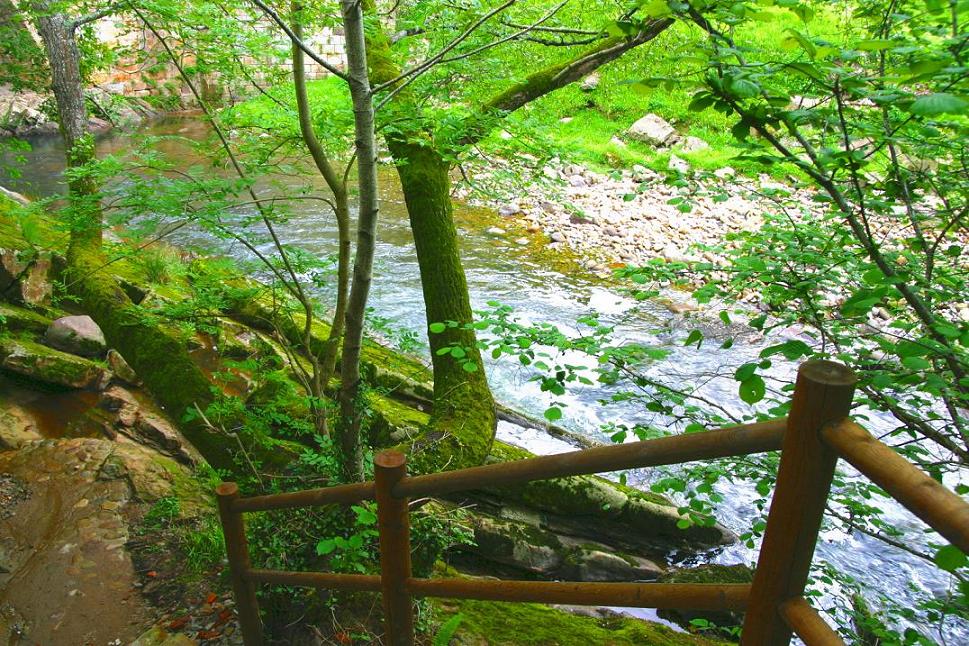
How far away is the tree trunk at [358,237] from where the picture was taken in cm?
250

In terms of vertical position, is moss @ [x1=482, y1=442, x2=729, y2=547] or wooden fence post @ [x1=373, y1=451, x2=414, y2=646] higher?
wooden fence post @ [x1=373, y1=451, x2=414, y2=646]

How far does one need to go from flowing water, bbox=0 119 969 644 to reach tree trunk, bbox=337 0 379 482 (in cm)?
110

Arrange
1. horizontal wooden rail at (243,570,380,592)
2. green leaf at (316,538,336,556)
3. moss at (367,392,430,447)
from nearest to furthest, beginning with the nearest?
1. horizontal wooden rail at (243,570,380,592)
2. green leaf at (316,538,336,556)
3. moss at (367,392,430,447)

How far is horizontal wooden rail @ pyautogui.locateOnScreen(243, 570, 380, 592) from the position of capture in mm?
2229

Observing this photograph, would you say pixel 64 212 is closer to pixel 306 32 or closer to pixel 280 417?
pixel 280 417

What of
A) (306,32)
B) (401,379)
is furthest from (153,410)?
(306,32)

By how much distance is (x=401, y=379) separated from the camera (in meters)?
6.02

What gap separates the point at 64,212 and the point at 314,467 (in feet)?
5.63

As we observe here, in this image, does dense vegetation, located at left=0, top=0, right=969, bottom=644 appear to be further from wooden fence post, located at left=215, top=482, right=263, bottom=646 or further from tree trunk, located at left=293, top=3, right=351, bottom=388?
wooden fence post, located at left=215, top=482, right=263, bottom=646

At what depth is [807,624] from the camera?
110cm

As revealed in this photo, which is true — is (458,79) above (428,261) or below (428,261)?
above

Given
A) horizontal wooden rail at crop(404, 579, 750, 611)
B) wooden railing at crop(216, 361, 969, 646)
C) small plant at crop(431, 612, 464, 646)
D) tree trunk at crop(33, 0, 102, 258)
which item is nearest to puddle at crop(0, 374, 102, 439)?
tree trunk at crop(33, 0, 102, 258)

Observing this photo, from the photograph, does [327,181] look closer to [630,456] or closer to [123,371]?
[630,456]

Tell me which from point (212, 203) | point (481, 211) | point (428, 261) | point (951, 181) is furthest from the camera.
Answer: point (481, 211)
